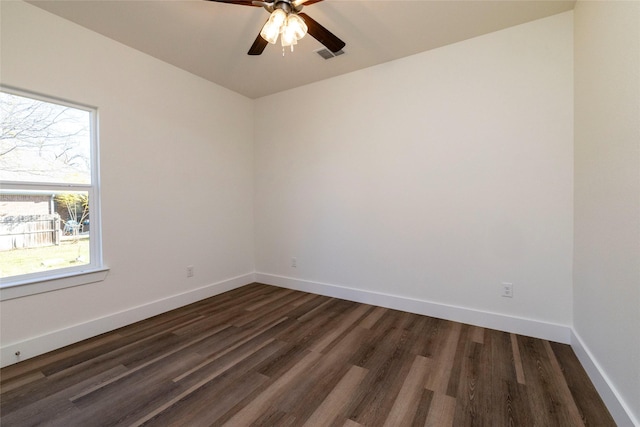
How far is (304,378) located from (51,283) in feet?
7.39

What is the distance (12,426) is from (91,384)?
1.24 feet

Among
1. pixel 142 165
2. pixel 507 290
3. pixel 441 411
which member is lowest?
pixel 441 411

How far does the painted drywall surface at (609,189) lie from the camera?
1.37 metres

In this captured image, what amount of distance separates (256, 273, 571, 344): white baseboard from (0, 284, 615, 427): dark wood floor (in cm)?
9

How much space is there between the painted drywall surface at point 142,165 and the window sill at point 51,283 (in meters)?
0.05

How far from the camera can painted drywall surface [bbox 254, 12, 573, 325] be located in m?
2.35

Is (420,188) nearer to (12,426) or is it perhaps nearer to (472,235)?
(472,235)

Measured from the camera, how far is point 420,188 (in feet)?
9.52

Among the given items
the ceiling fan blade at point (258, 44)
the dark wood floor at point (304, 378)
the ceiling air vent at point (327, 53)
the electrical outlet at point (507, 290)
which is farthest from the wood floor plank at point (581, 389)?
the ceiling air vent at point (327, 53)

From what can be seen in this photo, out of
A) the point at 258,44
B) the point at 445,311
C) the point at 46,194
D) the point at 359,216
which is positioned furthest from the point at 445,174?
the point at 46,194

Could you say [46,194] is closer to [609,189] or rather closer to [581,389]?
[609,189]

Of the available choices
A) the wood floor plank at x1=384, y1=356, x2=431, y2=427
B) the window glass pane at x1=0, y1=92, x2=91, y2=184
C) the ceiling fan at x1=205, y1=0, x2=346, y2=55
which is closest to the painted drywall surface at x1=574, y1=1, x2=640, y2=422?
the wood floor plank at x1=384, y1=356, x2=431, y2=427

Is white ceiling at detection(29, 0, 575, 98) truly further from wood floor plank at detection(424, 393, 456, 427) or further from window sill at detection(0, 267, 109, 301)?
wood floor plank at detection(424, 393, 456, 427)

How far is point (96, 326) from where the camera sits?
250cm
